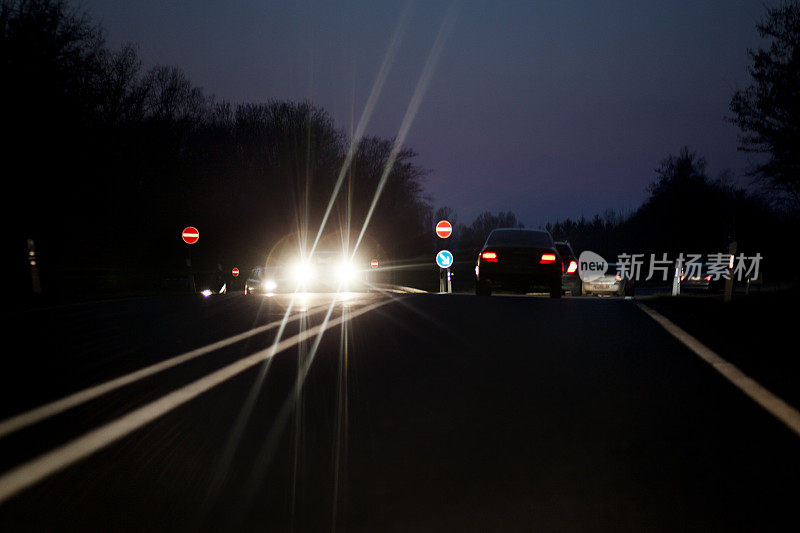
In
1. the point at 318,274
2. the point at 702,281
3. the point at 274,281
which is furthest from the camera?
the point at 702,281

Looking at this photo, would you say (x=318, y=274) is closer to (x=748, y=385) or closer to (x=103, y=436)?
(x=748, y=385)

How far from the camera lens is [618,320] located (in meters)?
12.2

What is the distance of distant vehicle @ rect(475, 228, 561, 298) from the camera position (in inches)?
710

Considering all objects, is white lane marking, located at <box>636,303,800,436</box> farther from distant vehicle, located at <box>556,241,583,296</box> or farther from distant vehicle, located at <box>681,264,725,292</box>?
distant vehicle, located at <box>681,264,725,292</box>

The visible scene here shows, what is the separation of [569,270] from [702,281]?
13.3m

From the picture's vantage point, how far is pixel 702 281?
35.8 metres

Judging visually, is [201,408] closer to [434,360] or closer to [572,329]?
[434,360]

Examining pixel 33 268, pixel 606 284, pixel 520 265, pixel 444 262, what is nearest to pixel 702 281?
pixel 606 284

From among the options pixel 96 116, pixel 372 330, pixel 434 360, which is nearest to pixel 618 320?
pixel 372 330

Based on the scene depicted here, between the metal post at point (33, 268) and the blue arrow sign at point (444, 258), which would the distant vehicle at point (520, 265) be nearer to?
the blue arrow sign at point (444, 258)

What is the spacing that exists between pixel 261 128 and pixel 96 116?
31443 millimetres

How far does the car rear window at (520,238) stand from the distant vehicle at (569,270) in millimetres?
4585

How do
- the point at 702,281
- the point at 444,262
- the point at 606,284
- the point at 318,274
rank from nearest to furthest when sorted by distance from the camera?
the point at 318,274 < the point at 444,262 < the point at 606,284 < the point at 702,281

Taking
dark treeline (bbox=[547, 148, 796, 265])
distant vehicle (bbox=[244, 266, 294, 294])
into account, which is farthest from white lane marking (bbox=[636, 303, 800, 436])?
dark treeline (bbox=[547, 148, 796, 265])
